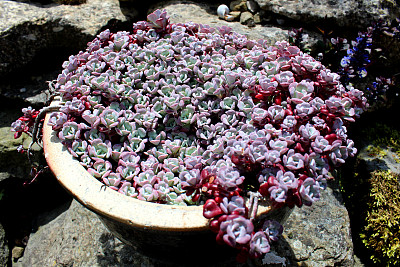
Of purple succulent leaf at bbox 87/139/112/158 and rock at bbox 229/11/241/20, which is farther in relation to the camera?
rock at bbox 229/11/241/20

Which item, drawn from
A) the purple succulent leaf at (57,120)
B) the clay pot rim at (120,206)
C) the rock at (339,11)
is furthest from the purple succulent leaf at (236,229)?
the rock at (339,11)

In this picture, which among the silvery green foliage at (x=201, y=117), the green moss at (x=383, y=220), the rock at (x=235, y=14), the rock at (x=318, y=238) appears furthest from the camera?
the rock at (x=235, y=14)

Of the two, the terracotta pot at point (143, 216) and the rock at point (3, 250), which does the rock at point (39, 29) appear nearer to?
the rock at point (3, 250)

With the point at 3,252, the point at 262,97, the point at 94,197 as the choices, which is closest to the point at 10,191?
the point at 3,252

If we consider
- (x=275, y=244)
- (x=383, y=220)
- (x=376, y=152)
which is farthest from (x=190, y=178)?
(x=376, y=152)

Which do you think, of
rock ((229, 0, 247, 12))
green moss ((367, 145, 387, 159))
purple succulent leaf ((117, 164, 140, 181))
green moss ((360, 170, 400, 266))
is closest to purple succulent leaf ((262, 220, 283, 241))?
purple succulent leaf ((117, 164, 140, 181))

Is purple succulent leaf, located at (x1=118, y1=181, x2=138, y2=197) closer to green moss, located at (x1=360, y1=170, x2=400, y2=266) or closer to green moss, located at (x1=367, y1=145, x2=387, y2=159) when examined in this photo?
green moss, located at (x1=360, y1=170, x2=400, y2=266)

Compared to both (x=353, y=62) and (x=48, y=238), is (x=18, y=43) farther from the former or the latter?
(x=353, y=62)

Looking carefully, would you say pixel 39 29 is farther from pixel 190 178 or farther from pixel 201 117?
pixel 190 178
